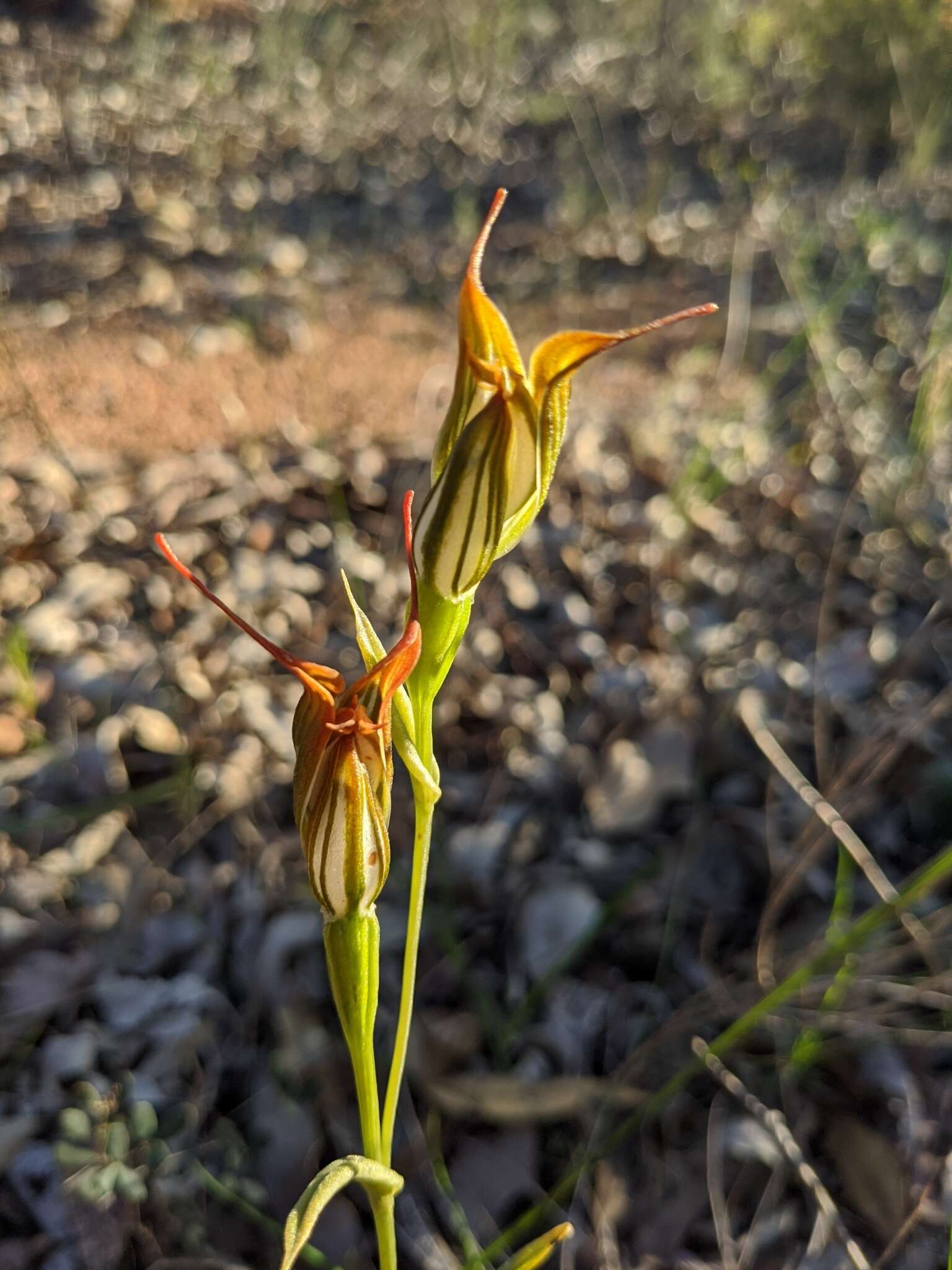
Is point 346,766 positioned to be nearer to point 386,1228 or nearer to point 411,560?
point 411,560

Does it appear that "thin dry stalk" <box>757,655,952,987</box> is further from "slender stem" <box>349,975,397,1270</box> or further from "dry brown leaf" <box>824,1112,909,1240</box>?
"slender stem" <box>349,975,397,1270</box>

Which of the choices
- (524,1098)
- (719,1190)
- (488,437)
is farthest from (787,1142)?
(488,437)

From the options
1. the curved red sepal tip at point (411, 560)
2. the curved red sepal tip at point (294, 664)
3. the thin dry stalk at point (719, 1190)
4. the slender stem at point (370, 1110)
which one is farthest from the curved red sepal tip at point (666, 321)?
the thin dry stalk at point (719, 1190)

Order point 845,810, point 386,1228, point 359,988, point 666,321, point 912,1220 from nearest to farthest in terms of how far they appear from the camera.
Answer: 1. point 666,321
2. point 359,988
3. point 386,1228
4. point 912,1220
5. point 845,810

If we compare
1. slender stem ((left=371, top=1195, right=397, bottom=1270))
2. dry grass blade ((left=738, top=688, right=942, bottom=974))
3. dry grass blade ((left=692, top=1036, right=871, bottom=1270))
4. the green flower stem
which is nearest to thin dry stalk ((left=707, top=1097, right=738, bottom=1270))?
dry grass blade ((left=692, top=1036, right=871, bottom=1270))

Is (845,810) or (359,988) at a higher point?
(359,988)
